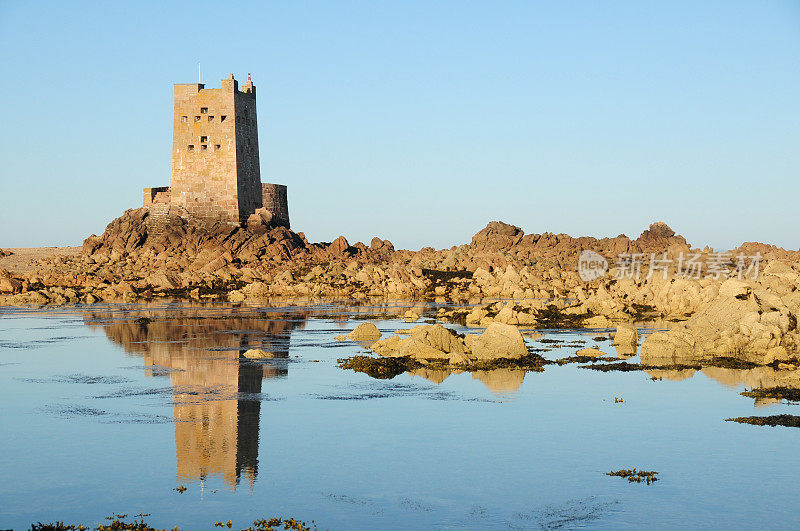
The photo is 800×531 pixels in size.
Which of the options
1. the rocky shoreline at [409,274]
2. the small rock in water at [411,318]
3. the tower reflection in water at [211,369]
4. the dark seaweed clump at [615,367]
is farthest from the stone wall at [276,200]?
the dark seaweed clump at [615,367]

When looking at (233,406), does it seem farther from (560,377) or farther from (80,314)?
(80,314)

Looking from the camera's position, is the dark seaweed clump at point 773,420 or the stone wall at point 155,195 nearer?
the dark seaweed clump at point 773,420

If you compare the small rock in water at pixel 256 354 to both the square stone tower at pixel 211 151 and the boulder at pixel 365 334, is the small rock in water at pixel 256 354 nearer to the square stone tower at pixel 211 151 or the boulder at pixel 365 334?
the boulder at pixel 365 334

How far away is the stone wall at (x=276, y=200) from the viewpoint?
72.8 m

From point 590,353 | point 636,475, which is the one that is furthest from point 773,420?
point 590,353

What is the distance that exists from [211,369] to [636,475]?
499 inches

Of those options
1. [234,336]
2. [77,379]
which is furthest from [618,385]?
[234,336]

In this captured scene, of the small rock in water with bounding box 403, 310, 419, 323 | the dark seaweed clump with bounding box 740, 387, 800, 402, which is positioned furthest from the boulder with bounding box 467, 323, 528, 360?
the small rock in water with bounding box 403, 310, 419, 323

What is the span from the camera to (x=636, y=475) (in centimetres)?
1240

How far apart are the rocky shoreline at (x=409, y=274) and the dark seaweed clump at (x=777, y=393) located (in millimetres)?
7761

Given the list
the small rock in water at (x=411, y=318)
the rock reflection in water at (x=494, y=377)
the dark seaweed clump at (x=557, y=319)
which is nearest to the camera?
the rock reflection in water at (x=494, y=377)

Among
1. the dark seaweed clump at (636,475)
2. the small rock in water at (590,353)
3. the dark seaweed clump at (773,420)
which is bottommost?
the dark seaweed clump at (636,475)

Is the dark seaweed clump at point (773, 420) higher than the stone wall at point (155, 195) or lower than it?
lower

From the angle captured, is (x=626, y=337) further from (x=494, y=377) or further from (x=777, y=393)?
(x=777, y=393)
